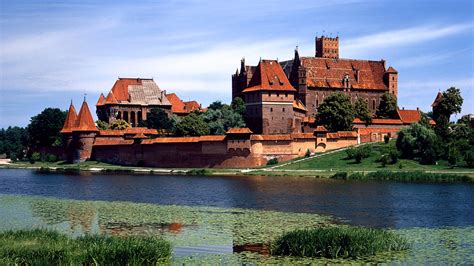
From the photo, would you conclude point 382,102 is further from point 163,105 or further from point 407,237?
point 407,237

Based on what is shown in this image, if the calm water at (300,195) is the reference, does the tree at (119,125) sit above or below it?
above

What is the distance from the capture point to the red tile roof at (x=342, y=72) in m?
82.3

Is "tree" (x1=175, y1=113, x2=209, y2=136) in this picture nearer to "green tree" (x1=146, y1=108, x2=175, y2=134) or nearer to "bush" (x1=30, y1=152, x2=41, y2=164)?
"green tree" (x1=146, y1=108, x2=175, y2=134)

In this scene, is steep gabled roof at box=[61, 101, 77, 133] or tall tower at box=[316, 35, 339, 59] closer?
steep gabled roof at box=[61, 101, 77, 133]

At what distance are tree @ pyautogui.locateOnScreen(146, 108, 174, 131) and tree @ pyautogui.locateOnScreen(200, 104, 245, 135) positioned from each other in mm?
10728

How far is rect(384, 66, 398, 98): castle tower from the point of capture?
282ft

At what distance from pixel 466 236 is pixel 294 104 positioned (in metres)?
50.8

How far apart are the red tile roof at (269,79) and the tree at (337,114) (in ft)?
12.9

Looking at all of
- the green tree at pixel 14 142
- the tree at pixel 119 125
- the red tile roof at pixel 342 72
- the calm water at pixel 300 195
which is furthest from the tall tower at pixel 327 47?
→ the calm water at pixel 300 195

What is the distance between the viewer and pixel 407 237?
2266 cm

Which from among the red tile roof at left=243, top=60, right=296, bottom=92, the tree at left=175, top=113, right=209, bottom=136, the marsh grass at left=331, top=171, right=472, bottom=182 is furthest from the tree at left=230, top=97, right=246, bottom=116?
the marsh grass at left=331, top=171, right=472, bottom=182

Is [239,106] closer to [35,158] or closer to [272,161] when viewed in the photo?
[272,161]

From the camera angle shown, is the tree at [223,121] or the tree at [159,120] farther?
the tree at [159,120]

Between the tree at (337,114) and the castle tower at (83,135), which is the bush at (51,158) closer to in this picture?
the castle tower at (83,135)
